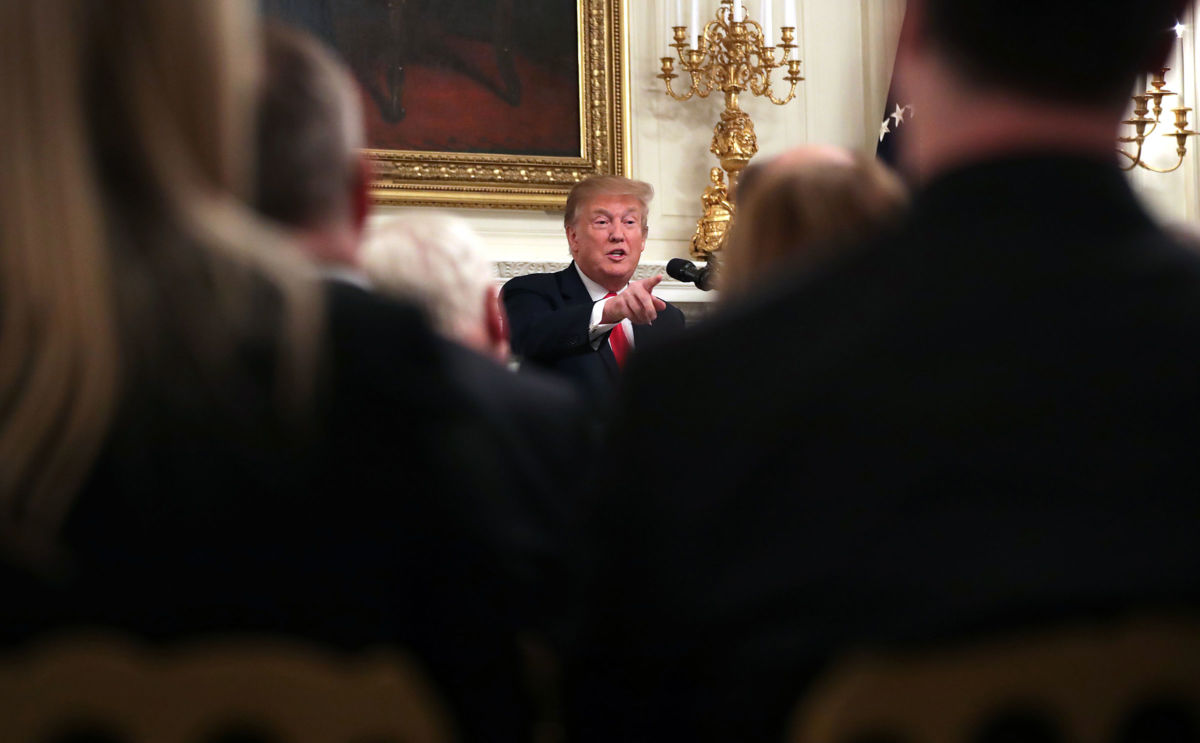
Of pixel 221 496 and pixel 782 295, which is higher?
pixel 782 295

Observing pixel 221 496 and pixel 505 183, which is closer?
pixel 221 496

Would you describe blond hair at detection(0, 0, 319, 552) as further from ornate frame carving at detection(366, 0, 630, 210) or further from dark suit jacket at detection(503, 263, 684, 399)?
ornate frame carving at detection(366, 0, 630, 210)

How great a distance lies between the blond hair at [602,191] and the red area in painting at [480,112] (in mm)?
719

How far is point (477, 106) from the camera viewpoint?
5941mm

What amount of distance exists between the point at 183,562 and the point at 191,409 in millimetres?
112

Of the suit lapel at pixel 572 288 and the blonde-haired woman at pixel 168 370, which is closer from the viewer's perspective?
the blonde-haired woman at pixel 168 370

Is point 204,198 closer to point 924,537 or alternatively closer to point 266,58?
point 266,58

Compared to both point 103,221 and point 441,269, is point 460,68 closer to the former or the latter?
point 441,269

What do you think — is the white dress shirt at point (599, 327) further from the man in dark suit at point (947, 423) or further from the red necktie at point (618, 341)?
the man in dark suit at point (947, 423)

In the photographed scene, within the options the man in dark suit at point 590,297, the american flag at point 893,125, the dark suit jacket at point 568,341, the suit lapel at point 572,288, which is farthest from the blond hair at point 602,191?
the american flag at point 893,125

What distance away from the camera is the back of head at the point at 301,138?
4.08 feet

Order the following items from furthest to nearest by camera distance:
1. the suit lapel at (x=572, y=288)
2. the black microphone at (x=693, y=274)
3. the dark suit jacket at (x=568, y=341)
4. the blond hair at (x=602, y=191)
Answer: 1. the blond hair at (x=602, y=191)
2. the suit lapel at (x=572, y=288)
3. the dark suit jacket at (x=568, y=341)
4. the black microphone at (x=693, y=274)

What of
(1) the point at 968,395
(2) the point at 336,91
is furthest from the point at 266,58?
(1) the point at 968,395

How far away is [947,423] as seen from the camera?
874 millimetres
